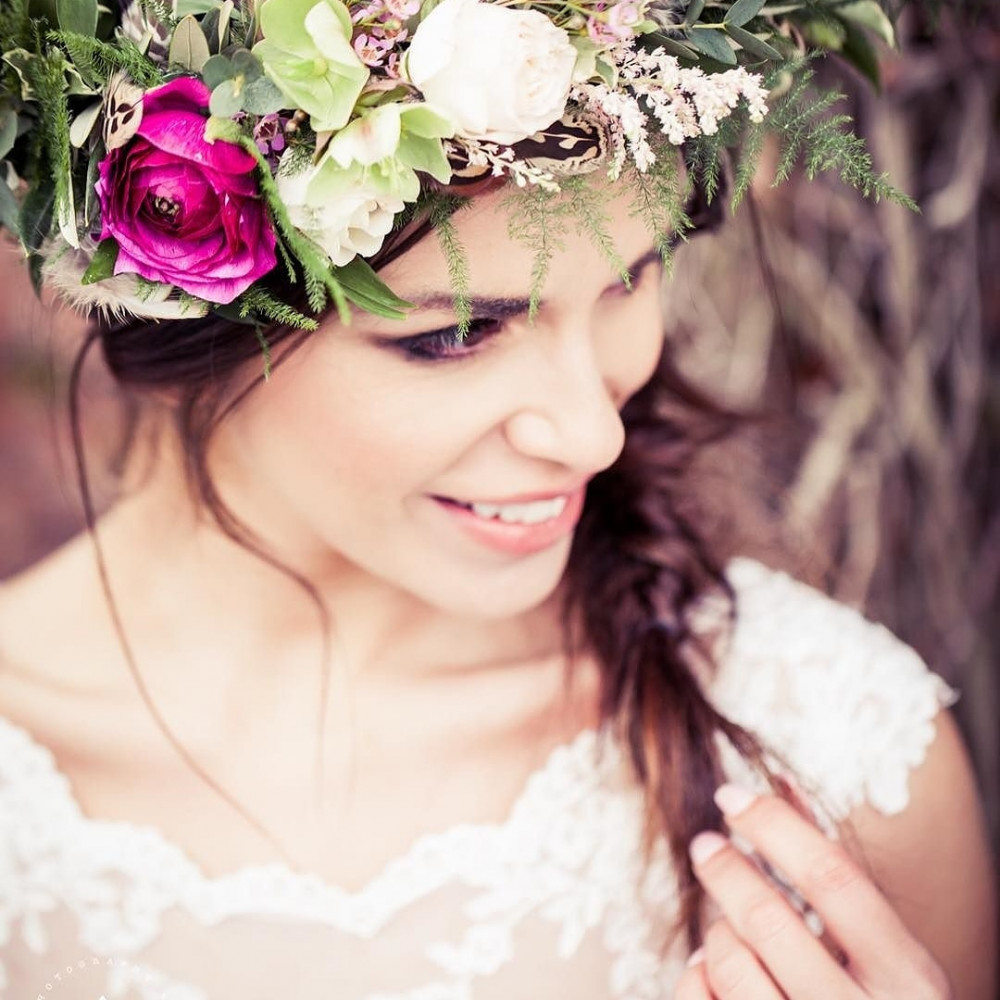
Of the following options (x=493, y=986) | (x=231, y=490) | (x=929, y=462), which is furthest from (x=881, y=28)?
(x=929, y=462)

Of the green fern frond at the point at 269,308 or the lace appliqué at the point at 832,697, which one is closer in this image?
the green fern frond at the point at 269,308

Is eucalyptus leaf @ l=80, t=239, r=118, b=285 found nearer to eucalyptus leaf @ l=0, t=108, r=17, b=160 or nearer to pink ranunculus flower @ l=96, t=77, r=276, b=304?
pink ranunculus flower @ l=96, t=77, r=276, b=304

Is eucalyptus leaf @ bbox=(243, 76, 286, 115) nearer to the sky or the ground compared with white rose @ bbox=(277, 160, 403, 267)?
nearer to the sky

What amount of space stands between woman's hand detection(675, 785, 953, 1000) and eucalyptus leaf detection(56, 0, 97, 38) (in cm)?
98

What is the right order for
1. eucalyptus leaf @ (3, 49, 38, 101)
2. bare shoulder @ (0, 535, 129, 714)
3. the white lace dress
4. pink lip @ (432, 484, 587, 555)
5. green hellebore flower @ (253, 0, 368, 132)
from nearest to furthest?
green hellebore flower @ (253, 0, 368, 132) < eucalyptus leaf @ (3, 49, 38, 101) < pink lip @ (432, 484, 587, 555) < the white lace dress < bare shoulder @ (0, 535, 129, 714)

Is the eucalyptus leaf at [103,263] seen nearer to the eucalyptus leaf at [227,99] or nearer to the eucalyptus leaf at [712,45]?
the eucalyptus leaf at [227,99]

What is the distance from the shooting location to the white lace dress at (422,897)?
1.22 m

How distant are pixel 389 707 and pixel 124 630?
13.9 inches

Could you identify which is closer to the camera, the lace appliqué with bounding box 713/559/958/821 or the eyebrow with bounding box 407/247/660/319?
the eyebrow with bounding box 407/247/660/319

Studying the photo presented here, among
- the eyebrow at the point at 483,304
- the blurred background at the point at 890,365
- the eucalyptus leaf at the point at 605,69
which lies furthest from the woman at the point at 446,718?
the blurred background at the point at 890,365

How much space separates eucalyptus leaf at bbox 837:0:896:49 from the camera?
1.08 metres

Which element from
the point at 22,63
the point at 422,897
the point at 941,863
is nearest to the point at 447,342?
the point at 22,63

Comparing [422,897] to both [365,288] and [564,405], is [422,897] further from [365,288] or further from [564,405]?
[365,288]

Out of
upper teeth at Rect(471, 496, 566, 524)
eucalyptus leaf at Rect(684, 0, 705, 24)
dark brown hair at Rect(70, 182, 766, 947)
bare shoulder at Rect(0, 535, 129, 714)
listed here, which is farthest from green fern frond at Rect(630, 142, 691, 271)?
bare shoulder at Rect(0, 535, 129, 714)
